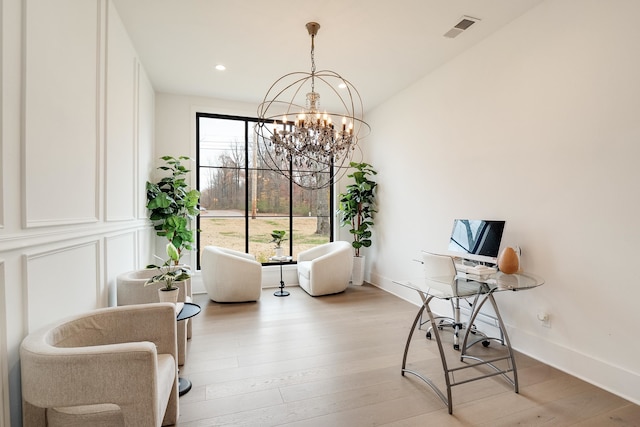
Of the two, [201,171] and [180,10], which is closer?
[180,10]

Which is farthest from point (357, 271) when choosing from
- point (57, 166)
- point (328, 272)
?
point (57, 166)

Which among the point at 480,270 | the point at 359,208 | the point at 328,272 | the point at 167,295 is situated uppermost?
the point at 359,208

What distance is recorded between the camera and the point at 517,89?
9.50ft

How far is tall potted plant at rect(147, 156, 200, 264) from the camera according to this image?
4.14m

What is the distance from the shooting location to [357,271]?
537 centimetres

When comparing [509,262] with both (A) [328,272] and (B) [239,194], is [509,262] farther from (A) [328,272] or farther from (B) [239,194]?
(B) [239,194]

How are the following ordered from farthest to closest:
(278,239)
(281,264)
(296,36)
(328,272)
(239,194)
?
(239,194), (278,239), (281,264), (328,272), (296,36)

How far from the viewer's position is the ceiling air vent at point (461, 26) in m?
2.90

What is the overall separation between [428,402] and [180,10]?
12.7 ft

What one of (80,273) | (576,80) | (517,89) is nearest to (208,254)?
(80,273)

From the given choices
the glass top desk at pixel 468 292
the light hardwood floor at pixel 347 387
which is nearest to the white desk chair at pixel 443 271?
the glass top desk at pixel 468 292

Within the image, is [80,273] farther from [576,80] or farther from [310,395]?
[576,80]

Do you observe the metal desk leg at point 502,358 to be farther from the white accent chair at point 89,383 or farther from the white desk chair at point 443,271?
the white accent chair at point 89,383

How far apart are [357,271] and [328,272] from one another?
89 centimetres
